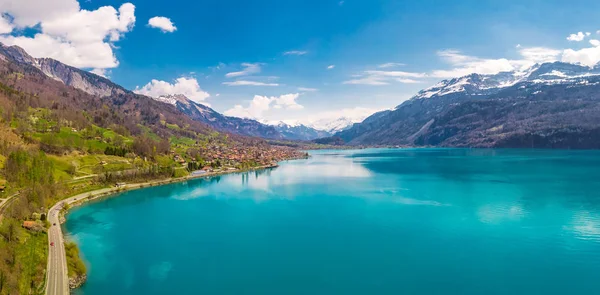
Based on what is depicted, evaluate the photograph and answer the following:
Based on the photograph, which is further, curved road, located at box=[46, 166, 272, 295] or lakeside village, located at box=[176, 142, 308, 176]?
lakeside village, located at box=[176, 142, 308, 176]

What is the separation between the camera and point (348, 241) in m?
45.4

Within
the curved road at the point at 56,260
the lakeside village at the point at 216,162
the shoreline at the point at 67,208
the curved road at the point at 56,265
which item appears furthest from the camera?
the lakeside village at the point at 216,162

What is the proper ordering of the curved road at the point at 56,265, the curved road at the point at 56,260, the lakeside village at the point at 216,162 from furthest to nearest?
the lakeside village at the point at 216,162
the curved road at the point at 56,260
the curved road at the point at 56,265

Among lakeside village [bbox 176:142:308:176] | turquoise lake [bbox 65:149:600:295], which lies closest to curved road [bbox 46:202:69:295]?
turquoise lake [bbox 65:149:600:295]

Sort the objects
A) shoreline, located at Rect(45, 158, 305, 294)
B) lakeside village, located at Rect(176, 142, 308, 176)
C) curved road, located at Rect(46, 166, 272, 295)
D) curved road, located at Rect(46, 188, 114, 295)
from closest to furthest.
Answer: curved road, located at Rect(46, 188, 114, 295) < curved road, located at Rect(46, 166, 272, 295) < shoreline, located at Rect(45, 158, 305, 294) < lakeside village, located at Rect(176, 142, 308, 176)

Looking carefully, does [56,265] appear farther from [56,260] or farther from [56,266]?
[56,260]

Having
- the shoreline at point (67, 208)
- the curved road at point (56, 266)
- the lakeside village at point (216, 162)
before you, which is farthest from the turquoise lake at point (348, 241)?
the lakeside village at point (216, 162)

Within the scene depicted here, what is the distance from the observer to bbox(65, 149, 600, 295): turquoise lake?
108 ft

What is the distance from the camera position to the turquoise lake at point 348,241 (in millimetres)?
33062

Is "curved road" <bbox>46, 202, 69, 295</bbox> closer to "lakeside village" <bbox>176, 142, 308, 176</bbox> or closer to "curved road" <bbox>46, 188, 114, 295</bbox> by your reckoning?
"curved road" <bbox>46, 188, 114, 295</bbox>

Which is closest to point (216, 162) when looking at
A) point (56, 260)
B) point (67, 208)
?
point (67, 208)

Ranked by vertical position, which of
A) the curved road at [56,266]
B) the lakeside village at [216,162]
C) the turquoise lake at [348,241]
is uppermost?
the lakeside village at [216,162]

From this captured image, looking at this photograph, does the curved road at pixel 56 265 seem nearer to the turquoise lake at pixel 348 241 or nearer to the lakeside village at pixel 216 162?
the turquoise lake at pixel 348 241

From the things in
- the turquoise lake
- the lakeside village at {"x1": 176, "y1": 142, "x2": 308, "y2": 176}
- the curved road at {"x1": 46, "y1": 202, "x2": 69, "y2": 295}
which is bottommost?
the turquoise lake
